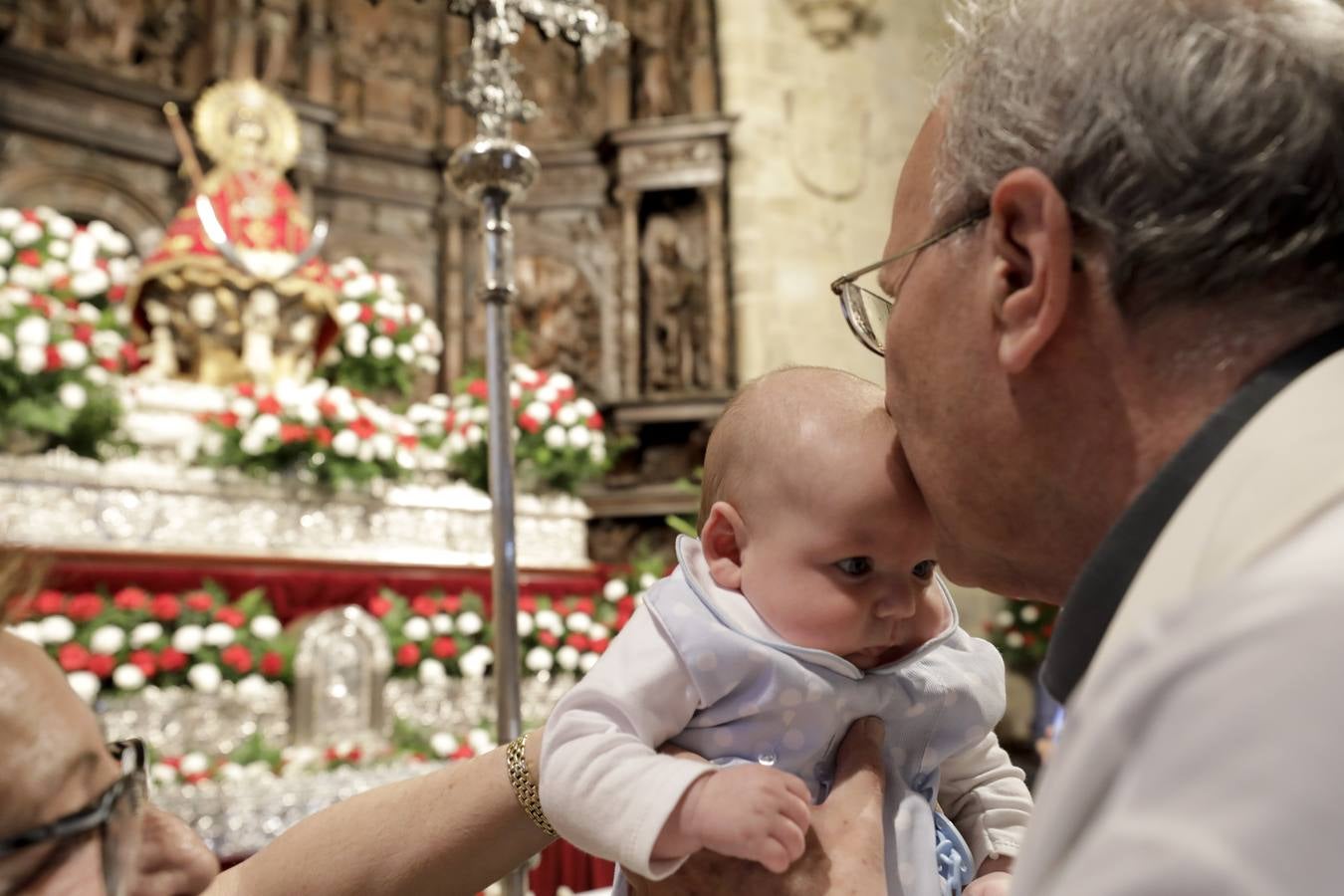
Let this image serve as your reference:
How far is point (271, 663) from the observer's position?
439 centimetres

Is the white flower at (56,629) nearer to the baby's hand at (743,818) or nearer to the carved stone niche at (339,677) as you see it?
the carved stone niche at (339,677)

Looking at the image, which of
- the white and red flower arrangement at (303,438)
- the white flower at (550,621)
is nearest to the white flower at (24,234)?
the white and red flower arrangement at (303,438)

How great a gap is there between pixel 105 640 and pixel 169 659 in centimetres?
25

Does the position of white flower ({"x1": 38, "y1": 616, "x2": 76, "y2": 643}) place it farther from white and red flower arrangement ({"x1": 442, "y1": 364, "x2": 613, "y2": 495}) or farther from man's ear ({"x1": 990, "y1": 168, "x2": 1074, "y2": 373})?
man's ear ({"x1": 990, "y1": 168, "x2": 1074, "y2": 373})

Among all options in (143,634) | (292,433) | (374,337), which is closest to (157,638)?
(143,634)

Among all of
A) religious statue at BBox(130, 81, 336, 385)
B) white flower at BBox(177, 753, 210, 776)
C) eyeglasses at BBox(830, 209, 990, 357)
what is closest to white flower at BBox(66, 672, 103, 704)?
white flower at BBox(177, 753, 210, 776)

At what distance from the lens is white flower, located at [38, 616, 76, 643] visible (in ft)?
12.8

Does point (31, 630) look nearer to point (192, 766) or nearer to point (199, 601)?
point (199, 601)

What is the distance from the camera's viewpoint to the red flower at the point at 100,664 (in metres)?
3.99

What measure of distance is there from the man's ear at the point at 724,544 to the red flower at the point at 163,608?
3.54 m

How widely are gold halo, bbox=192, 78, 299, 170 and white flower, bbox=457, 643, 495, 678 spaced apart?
162 inches

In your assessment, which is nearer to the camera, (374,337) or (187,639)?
(187,639)

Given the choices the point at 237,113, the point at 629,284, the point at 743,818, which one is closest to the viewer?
the point at 743,818

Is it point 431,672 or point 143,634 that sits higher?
point 143,634
